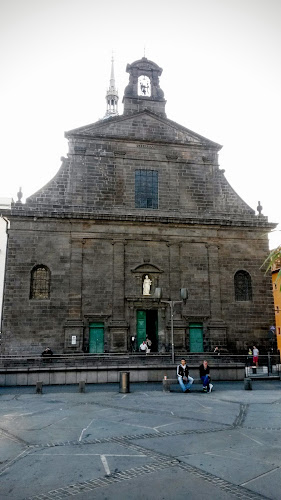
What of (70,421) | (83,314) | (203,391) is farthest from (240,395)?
(83,314)

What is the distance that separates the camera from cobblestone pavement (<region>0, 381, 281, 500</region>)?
5215 millimetres

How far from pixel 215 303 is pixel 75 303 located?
8.57 m

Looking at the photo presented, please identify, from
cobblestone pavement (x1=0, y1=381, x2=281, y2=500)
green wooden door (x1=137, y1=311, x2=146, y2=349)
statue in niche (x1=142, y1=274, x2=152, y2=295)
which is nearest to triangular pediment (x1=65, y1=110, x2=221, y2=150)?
statue in niche (x1=142, y1=274, x2=152, y2=295)

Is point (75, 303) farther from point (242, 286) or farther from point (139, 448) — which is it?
point (139, 448)

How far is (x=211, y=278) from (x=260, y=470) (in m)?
19.1

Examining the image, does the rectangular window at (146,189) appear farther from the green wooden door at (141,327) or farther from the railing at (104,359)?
the railing at (104,359)

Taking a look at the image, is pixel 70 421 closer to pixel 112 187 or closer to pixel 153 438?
pixel 153 438

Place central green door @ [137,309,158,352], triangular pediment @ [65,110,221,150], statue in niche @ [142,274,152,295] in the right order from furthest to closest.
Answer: triangular pediment @ [65,110,221,150], statue in niche @ [142,274,152,295], central green door @ [137,309,158,352]

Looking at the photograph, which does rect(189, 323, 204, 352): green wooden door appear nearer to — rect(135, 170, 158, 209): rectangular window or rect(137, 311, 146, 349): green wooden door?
rect(137, 311, 146, 349): green wooden door

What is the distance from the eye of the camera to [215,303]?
24328 mm

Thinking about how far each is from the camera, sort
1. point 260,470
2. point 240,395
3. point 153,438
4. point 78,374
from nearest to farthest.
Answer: point 260,470, point 153,438, point 240,395, point 78,374

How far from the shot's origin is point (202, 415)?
10.0 m

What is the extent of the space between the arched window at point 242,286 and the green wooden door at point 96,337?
895cm

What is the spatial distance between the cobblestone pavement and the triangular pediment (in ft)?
60.2
